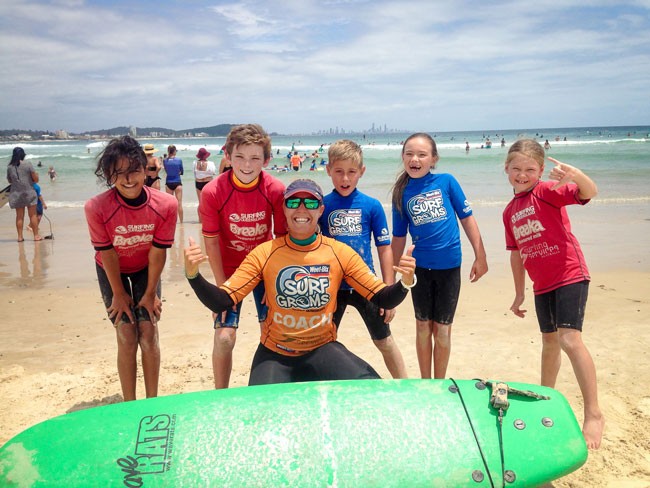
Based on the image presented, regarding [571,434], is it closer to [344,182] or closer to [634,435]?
[634,435]

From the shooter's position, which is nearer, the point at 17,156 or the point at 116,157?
the point at 116,157

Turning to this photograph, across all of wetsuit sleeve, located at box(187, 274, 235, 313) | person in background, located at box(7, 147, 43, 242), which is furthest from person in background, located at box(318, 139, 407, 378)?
person in background, located at box(7, 147, 43, 242)

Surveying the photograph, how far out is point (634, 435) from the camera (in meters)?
3.42

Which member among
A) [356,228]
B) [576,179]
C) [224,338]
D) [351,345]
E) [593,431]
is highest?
[576,179]

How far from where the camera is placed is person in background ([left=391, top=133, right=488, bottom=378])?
3.69 m

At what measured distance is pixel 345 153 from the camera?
3537mm

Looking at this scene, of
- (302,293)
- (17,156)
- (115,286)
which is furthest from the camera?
(17,156)

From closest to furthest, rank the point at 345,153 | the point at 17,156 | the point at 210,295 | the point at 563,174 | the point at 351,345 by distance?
the point at 210,295 < the point at 563,174 < the point at 345,153 < the point at 351,345 < the point at 17,156

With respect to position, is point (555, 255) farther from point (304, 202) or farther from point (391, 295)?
point (304, 202)

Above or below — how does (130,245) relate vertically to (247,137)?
below

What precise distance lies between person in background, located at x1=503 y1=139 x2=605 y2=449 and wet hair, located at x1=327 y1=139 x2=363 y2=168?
3.52 feet

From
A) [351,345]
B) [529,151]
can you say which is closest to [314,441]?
[529,151]

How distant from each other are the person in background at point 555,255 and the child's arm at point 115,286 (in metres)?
2.77

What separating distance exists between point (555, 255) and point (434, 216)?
2.80 ft
